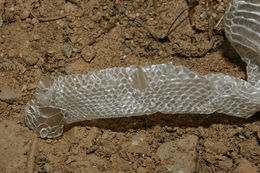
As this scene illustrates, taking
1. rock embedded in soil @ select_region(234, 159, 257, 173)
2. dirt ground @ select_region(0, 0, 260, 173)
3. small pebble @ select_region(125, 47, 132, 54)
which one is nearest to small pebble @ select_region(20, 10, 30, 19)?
dirt ground @ select_region(0, 0, 260, 173)

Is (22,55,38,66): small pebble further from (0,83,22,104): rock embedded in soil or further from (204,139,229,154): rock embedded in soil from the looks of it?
(204,139,229,154): rock embedded in soil

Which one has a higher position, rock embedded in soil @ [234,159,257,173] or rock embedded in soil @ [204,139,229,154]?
rock embedded in soil @ [204,139,229,154]

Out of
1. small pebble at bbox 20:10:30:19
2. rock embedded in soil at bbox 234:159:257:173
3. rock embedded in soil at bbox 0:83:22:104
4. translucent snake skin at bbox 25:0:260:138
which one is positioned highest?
small pebble at bbox 20:10:30:19

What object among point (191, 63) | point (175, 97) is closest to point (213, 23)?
point (191, 63)

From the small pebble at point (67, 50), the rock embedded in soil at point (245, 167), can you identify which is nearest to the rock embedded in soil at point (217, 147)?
the rock embedded in soil at point (245, 167)

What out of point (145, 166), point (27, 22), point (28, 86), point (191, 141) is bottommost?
point (145, 166)

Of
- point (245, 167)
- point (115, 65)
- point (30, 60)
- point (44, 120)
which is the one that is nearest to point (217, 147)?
point (245, 167)

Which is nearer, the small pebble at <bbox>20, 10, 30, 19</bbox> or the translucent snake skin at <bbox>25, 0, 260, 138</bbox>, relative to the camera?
the translucent snake skin at <bbox>25, 0, 260, 138</bbox>

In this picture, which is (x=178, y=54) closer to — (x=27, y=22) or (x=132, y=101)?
(x=132, y=101)

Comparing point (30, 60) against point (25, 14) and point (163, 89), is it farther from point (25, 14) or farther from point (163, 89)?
point (163, 89)
